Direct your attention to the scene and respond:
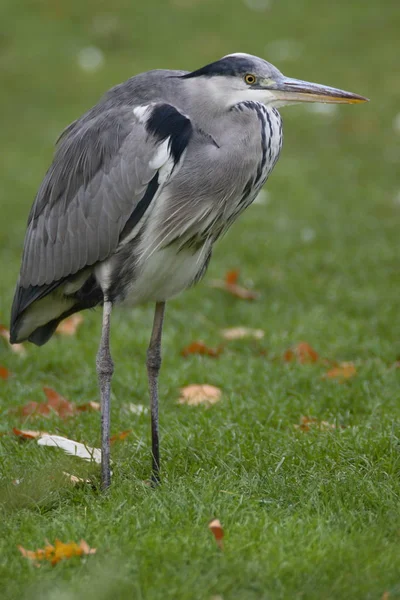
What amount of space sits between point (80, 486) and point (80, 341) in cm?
231

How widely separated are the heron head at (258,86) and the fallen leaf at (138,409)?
6.07 ft

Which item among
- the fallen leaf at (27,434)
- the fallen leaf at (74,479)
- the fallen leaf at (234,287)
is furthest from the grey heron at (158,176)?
the fallen leaf at (234,287)

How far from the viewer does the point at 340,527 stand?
130 inches

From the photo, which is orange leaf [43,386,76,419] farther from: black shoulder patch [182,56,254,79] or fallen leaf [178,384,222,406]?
black shoulder patch [182,56,254,79]

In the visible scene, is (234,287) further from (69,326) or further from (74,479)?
(74,479)

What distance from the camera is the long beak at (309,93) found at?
370cm

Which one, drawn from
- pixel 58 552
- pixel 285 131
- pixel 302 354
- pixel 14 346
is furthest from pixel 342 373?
pixel 285 131

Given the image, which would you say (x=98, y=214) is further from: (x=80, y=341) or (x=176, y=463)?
(x=80, y=341)

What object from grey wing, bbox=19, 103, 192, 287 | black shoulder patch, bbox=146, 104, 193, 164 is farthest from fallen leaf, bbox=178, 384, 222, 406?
black shoulder patch, bbox=146, 104, 193, 164

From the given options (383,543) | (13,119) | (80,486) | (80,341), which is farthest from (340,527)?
(13,119)

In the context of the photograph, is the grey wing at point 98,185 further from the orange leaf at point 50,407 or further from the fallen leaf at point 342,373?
the fallen leaf at point 342,373

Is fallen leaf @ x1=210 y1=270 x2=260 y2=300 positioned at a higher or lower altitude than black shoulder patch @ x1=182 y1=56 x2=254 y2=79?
lower

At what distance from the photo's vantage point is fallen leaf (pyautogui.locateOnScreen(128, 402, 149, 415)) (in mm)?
4922

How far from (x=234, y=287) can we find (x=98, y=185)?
127 inches
